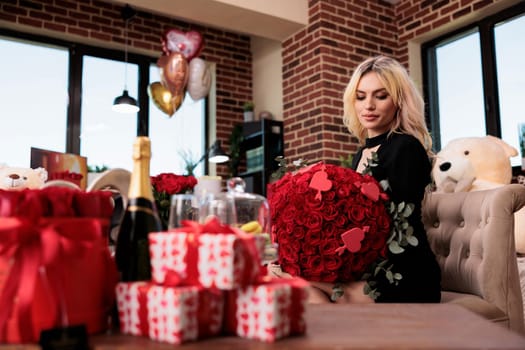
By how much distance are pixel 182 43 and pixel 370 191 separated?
3.52 m

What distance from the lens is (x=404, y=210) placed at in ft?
4.52

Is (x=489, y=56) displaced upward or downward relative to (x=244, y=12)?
downward

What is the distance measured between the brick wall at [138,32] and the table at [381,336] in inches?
184

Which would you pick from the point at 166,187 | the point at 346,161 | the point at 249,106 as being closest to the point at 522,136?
the point at 346,161

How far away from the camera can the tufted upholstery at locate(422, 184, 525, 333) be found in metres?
1.59

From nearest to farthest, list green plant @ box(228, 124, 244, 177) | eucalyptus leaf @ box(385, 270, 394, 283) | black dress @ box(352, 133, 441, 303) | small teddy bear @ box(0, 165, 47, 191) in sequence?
eucalyptus leaf @ box(385, 270, 394, 283)
black dress @ box(352, 133, 441, 303)
small teddy bear @ box(0, 165, 47, 191)
green plant @ box(228, 124, 244, 177)

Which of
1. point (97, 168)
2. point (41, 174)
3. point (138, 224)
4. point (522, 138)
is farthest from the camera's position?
point (97, 168)

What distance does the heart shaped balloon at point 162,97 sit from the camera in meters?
4.46

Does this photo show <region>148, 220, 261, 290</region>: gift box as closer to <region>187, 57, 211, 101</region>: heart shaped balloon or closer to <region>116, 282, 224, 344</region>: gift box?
<region>116, 282, 224, 344</region>: gift box

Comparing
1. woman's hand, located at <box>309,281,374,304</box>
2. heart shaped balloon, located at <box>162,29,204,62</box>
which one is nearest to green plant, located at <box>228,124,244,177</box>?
heart shaped balloon, located at <box>162,29,204,62</box>

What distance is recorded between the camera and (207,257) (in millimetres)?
597

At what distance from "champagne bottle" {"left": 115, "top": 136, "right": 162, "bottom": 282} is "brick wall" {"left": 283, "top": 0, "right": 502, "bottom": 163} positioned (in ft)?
11.9

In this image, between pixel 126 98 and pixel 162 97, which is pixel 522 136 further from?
Result: pixel 126 98

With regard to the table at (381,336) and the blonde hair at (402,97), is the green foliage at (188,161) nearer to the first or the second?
the blonde hair at (402,97)
